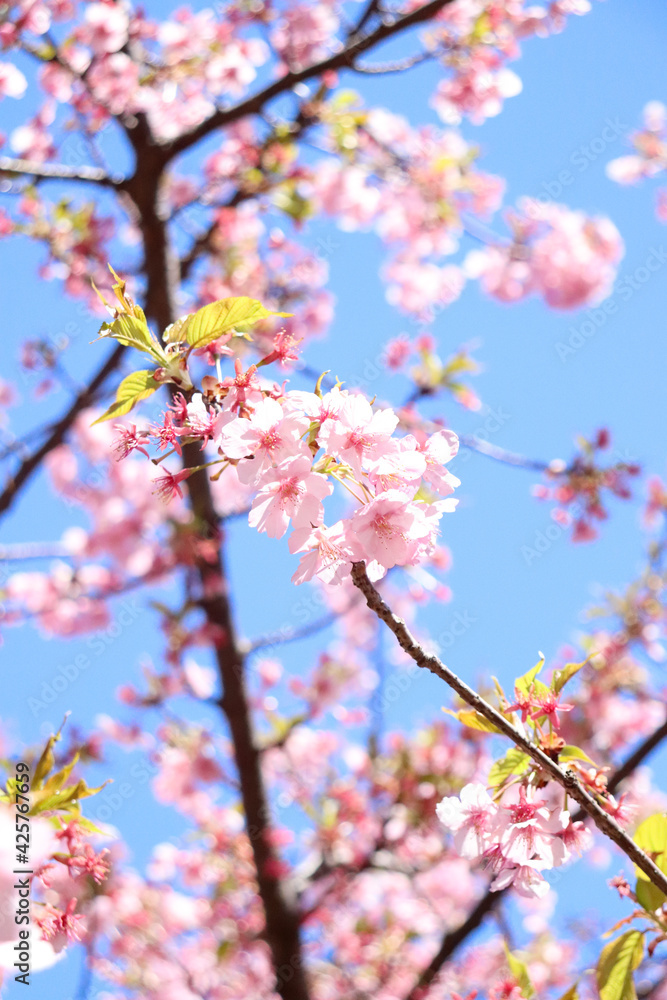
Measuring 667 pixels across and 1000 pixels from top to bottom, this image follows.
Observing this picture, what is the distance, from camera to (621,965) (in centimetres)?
112

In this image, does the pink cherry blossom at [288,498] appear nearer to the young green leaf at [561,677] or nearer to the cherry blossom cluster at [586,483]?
the young green leaf at [561,677]

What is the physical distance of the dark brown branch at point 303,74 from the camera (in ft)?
8.91

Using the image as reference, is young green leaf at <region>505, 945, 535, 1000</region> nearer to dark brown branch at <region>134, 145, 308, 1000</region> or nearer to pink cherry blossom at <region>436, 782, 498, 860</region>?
pink cherry blossom at <region>436, 782, 498, 860</region>

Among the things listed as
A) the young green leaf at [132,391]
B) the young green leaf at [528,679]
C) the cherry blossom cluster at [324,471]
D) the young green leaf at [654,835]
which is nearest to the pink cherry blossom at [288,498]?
the cherry blossom cluster at [324,471]

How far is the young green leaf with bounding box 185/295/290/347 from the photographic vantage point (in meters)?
1.12

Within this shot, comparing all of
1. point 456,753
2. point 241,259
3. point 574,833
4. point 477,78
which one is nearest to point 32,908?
point 574,833

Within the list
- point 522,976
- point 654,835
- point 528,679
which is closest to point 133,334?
point 528,679

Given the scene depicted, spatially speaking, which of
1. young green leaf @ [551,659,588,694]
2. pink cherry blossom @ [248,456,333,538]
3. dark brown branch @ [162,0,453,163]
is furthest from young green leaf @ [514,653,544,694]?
dark brown branch @ [162,0,453,163]

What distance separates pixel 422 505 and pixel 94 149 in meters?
3.30

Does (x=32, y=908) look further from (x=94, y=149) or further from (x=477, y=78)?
(x=477, y=78)

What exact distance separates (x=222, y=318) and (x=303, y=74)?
2.26m

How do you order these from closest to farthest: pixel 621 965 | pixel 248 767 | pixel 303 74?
pixel 621 965, pixel 303 74, pixel 248 767

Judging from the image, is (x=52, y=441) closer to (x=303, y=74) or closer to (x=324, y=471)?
(x=303, y=74)

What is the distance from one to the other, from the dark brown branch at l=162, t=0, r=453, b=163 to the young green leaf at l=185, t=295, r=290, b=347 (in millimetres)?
2039
